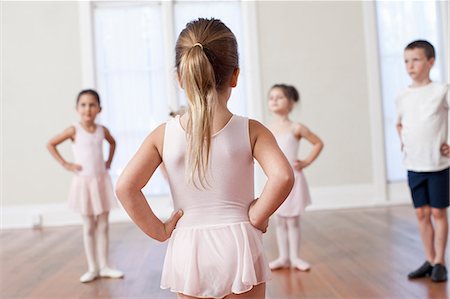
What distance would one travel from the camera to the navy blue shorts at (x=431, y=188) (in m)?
3.38

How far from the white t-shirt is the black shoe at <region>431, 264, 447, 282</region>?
1.69 ft

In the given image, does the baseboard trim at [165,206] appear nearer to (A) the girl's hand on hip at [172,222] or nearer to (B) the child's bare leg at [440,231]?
(B) the child's bare leg at [440,231]

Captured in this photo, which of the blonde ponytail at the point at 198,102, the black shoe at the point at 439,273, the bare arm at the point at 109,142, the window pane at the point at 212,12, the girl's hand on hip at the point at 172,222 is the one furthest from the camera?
the window pane at the point at 212,12

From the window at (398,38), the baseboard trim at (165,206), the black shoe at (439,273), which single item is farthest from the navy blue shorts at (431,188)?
the window at (398,38)

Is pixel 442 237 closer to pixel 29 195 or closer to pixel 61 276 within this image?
pixel 61 276

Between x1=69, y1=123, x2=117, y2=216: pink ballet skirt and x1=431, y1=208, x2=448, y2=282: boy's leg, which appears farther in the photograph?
x1=69, y1=123, x2=117, y2=216: pink ballet skirt

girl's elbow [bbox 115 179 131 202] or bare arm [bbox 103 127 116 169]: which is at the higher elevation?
bare arm [bbox 103 127 116 169]

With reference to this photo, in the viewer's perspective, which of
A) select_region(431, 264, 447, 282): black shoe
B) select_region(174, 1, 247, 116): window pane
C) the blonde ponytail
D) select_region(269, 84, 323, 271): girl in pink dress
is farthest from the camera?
select_region(174, 1, 247, 116): window pane

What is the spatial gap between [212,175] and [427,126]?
2.10 m

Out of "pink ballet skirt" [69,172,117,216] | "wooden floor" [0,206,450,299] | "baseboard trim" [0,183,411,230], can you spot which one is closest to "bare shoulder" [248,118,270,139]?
"wooden floor" [0,206,450,299]

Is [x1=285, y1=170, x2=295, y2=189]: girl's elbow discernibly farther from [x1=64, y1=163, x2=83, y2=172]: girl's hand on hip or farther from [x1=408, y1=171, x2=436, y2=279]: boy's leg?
[x1=64, y1=163, x2=83, y2=172]: girl's hand on hip

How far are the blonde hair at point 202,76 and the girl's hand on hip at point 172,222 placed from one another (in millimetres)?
110

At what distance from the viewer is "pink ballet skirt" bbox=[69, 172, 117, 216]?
3.94m

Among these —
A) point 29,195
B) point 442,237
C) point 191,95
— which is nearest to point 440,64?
point 442,237
